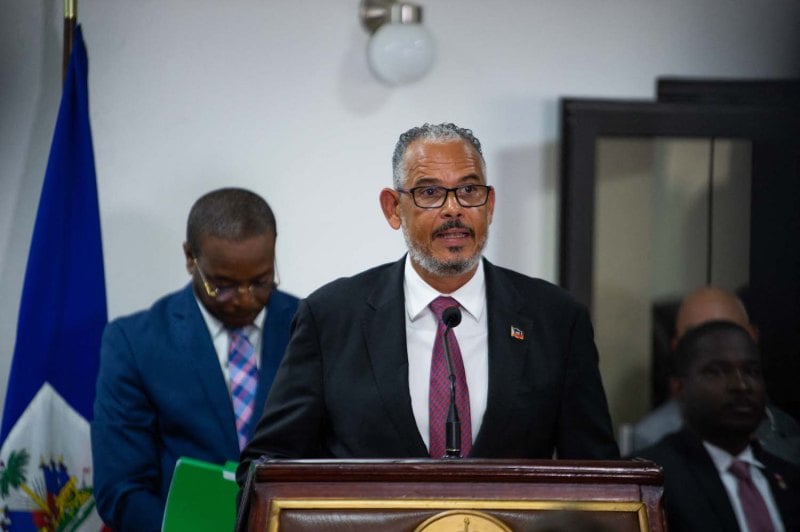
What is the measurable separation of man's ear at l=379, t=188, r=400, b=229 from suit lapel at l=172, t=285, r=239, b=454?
0.88m

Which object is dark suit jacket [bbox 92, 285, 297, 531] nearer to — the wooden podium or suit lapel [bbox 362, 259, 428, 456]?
suit lapel [bbox 362, 259, 428, 456]

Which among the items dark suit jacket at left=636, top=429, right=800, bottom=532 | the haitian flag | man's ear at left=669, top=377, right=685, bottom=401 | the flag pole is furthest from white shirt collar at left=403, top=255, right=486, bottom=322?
man's ear at left=669, top=377, right=685, bottom=401

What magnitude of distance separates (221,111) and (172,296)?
1.11 metres

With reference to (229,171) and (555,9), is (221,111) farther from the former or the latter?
(555,9)

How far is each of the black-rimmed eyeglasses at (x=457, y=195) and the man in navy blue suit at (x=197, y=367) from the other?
88cm

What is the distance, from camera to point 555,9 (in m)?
4.55

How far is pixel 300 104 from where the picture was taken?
14.4ft

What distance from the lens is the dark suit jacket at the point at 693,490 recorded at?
338cm

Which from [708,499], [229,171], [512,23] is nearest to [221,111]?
[229,171]

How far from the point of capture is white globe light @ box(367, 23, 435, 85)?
420cm

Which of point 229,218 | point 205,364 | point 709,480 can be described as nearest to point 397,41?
point 229,218

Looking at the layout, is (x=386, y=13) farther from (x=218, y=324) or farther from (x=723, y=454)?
(x=723, y=454)

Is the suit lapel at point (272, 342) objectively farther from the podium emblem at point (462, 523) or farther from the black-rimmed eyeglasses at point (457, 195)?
the podium emblem at point (462, 523)

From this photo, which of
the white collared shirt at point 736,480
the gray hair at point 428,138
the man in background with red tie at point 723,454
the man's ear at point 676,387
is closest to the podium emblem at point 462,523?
the gray hair at point 428,138
